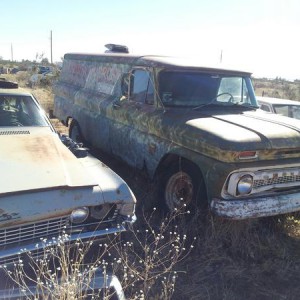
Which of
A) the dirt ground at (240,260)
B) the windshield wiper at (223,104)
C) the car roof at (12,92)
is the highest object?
the car roof at (12,92)

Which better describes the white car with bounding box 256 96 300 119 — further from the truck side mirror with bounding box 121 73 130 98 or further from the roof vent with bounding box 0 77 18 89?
the roof vent with bounding box 0 77 18 89

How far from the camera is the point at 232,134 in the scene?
4012 mm

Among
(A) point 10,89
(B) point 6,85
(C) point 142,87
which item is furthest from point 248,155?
(B) point 6,85

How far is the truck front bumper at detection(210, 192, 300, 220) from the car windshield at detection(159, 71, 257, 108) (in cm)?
160

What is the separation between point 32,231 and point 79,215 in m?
0.37

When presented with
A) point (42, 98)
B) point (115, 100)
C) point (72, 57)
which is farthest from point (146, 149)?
point (42, 98)

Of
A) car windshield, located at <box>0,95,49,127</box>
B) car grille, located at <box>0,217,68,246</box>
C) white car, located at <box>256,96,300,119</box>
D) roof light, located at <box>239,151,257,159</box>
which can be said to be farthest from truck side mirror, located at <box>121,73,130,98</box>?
white car, located at <box>256,96,300,119</box>

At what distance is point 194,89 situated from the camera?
5.18 m

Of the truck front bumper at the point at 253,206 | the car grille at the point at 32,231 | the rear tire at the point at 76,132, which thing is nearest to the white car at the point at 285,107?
the rear tire at the point at 76,132

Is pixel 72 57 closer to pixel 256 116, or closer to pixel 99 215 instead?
pixel 256 116

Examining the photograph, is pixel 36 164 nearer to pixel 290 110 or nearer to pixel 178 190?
pixel 178 190

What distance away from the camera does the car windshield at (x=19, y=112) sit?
14.9ft

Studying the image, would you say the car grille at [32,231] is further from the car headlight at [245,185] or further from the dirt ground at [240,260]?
the car headlight at [245,185]

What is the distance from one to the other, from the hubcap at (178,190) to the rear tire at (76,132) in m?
3.09
